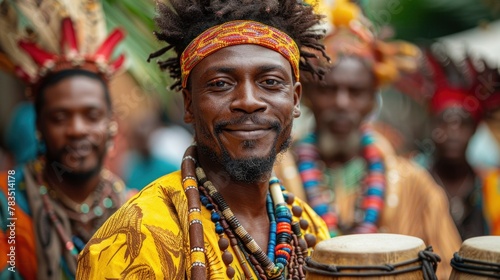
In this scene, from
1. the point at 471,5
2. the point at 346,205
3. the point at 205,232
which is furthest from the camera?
the point at 471,5

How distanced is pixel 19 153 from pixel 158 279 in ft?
15.6

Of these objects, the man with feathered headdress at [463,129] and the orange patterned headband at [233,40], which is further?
the man with feathered headdress at [463,129]

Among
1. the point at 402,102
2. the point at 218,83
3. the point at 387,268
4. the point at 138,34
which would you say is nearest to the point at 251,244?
the point at 218,83

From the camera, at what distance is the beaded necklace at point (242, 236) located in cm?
326

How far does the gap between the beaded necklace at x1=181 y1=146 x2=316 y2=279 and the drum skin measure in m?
0.46

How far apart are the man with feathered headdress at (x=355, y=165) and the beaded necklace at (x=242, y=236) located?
2861 mm

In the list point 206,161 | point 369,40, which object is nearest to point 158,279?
point 206,161

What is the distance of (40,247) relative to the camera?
5625mm

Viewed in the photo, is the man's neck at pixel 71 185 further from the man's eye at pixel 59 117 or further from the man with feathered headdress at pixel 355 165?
the man with feathered headdress at pixel 355 165

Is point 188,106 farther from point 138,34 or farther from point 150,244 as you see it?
point 138,34

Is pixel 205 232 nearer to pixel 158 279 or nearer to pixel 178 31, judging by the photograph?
pixel 158 279

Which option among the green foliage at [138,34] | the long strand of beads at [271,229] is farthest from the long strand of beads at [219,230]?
the green foliage at [138,34]

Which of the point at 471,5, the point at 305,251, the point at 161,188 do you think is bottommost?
the point at 305,251

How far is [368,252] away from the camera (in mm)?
2842
